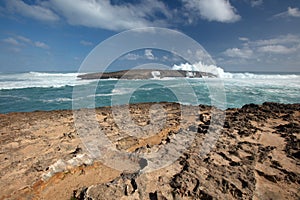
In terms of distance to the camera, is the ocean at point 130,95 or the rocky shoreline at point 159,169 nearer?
the rocky shoreline at point 159,169

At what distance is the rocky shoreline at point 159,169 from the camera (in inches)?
140

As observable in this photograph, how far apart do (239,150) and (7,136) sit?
7101 millimetres

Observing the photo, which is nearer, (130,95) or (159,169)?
(159,169)

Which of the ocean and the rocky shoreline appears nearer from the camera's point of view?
the rocky shoreline

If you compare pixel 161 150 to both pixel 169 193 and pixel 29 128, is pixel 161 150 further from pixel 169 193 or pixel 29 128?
pixel 29 128

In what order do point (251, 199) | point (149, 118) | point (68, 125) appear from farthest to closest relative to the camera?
point (149, 118) → point (68, 125) → point (251, 199)

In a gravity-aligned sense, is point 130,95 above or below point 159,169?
below

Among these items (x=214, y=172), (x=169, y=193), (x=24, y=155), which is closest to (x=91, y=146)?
(x=24, y=155)

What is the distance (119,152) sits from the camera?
526 cm

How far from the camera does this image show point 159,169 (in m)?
4.25

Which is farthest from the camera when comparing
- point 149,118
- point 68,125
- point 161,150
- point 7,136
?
point 149,118

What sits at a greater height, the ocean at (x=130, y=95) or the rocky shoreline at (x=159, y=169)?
the rocky shoreline at (x=159, y=169)

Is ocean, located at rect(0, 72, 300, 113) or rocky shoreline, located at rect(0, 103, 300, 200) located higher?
rocky shoreline, located at rect(0, 103, 300, 200)

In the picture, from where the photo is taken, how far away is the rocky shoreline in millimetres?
3549
